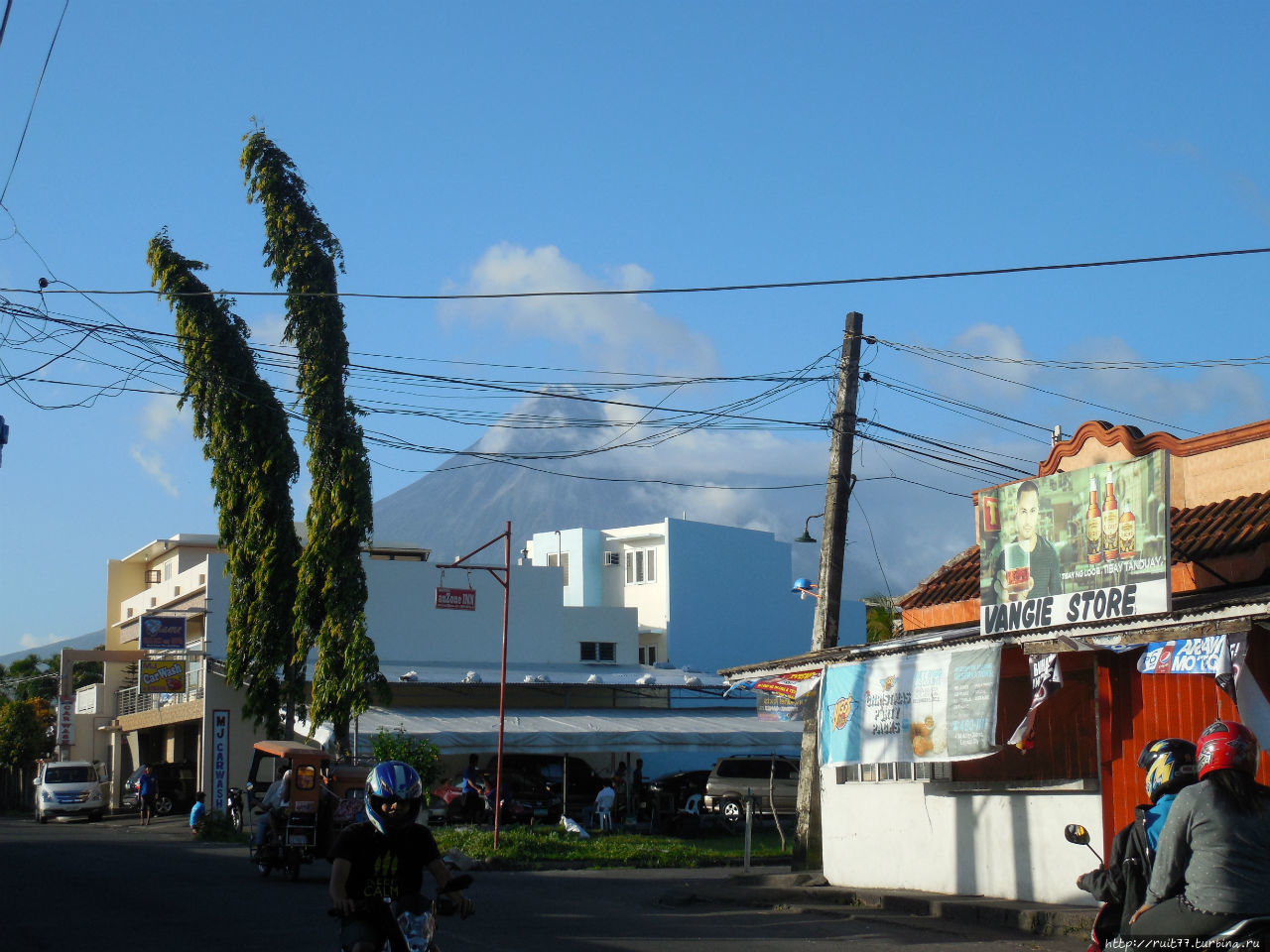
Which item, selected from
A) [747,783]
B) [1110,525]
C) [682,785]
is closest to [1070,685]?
[1110,525]

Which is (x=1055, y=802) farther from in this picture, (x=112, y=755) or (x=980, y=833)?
(x=112, y=755)

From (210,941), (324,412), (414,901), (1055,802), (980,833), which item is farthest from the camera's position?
(324,412)

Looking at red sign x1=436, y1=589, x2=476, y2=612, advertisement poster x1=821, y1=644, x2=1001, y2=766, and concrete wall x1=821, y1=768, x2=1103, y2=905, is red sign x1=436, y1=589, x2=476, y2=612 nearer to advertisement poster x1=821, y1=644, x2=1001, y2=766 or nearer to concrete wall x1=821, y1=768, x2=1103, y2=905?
concrete wall x1=821, y1=768, x2=1103, y2=905

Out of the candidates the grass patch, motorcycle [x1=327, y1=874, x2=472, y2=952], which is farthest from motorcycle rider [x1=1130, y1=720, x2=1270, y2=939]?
the grass patch

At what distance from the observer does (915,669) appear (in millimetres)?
15016

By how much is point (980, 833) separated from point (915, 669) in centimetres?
183

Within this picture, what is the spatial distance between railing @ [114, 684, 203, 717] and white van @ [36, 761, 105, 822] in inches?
119

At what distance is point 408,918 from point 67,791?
38783 mm

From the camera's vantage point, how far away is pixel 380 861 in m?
6.62

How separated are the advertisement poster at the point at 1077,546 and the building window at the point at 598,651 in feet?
118

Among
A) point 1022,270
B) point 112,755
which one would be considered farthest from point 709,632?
point 1022,270

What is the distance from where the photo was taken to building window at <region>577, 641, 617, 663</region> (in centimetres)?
4972

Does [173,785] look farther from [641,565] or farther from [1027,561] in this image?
[1027,561]

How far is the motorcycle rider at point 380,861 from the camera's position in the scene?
21.3 feet
